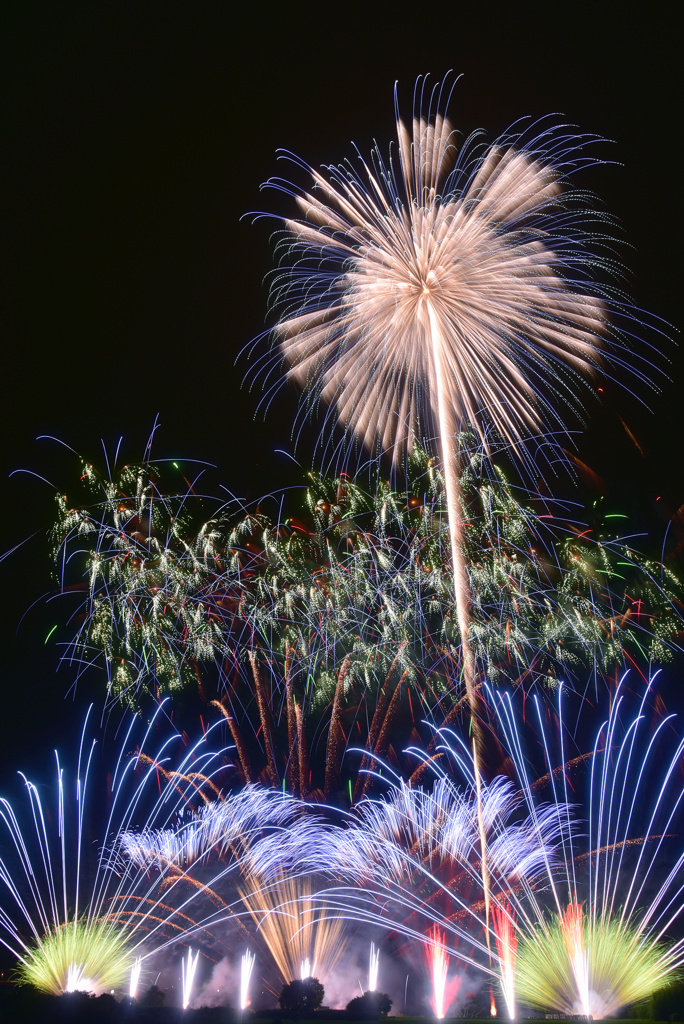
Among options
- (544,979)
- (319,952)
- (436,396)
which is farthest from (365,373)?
(319,952)

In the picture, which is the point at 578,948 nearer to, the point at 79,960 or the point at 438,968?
the point at 438,968

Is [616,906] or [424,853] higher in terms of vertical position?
[424,853]

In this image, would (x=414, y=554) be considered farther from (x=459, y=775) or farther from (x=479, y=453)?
(x=459, y=775)

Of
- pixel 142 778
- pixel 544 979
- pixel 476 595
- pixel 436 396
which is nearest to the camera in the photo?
pixel 436 396

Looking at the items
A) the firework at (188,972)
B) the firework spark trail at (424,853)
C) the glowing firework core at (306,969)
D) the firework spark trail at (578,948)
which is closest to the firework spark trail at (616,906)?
the firework spark trail at (578,948)

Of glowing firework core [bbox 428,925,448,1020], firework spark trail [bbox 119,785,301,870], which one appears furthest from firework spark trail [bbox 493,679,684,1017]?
firework spark trail [bbox 119,785,301,870]

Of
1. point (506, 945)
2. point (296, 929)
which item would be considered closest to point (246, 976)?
point (296, 929)
